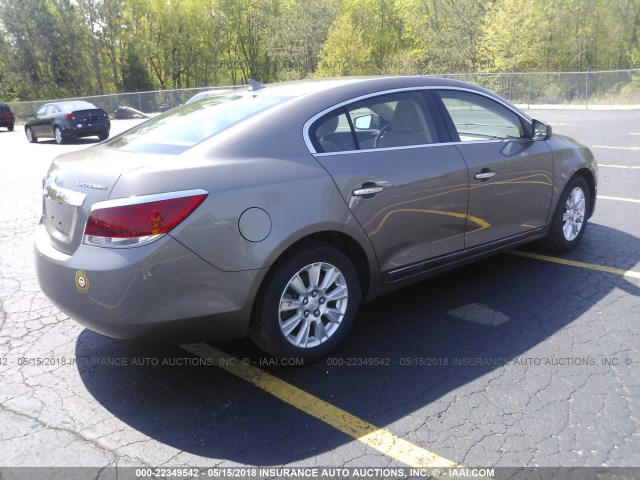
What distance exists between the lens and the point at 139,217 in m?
2.85

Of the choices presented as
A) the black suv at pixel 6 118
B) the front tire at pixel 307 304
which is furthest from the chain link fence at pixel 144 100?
the front tire at pixel 307 304

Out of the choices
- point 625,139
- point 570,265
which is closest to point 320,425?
point 570,265

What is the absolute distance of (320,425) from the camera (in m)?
2.90

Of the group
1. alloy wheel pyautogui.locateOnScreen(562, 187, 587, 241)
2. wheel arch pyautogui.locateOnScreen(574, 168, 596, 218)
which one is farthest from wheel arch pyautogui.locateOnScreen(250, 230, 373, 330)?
wheel arch pyautogui.locateOnScreen(574, 168, 596, 218)

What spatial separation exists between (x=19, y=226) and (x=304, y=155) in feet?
16.7

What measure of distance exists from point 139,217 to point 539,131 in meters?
3.51

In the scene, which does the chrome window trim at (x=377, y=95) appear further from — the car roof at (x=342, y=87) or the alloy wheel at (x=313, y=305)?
the alloy wheel at (x=313, y=305)

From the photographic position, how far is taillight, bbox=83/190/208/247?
2848 mm

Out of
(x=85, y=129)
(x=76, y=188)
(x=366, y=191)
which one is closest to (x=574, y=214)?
(x=366, y=191)

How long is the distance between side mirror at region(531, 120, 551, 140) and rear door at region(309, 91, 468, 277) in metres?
1.09

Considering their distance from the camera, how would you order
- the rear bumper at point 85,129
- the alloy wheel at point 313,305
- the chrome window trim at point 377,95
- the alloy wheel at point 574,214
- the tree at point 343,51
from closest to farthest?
the alloy wheel at point 313,305
the chrome window trim at point 377,95
the alloy wheel at point 574,214
the rear bumper at point 85,129
the tree at point 343,51

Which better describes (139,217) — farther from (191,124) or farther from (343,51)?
(343,51)

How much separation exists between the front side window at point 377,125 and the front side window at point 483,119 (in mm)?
443

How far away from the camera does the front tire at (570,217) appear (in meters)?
5.15
